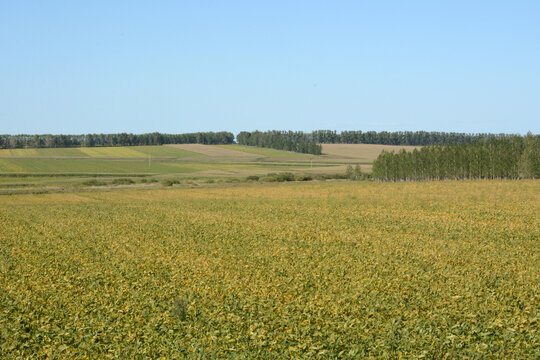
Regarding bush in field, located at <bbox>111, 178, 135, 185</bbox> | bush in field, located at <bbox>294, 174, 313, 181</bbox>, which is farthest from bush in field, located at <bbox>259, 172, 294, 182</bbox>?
bush in field, located at <bbox>111, 178, 135, 185</bbox>

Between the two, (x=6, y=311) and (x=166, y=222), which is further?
(x=166, y=222)

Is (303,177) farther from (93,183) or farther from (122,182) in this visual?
(93,183)

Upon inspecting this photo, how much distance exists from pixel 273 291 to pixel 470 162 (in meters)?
111

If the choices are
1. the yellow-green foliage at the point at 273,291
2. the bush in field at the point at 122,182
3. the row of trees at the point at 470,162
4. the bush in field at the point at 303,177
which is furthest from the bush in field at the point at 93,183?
the yellow-green foliage at the point at 273,291

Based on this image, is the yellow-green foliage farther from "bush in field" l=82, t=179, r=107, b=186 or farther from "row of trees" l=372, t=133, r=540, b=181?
"row of trees" l=372, t=133, r=540, b=181

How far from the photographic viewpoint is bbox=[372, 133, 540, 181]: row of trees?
111137 millimetres

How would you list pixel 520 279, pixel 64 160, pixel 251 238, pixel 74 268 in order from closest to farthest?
pixel 520 279, pixel 74 268, pixel 251 238, pixel 64 160

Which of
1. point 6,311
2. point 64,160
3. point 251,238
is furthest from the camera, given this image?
point 64,160

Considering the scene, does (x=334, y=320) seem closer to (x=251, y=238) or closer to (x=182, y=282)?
(x=182, y=282)

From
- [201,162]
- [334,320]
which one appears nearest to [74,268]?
[334,320]

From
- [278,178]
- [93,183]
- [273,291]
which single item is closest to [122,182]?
[93,183]

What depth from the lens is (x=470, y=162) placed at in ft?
392

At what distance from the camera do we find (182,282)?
65.6 ft

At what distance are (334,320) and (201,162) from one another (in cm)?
16728
